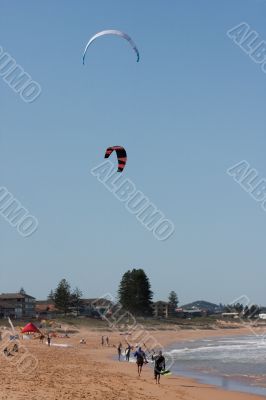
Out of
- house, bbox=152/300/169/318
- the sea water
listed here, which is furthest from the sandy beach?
house, bbox=152/300/169/318

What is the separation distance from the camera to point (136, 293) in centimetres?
11994

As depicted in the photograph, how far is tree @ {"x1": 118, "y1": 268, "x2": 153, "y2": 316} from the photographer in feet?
388

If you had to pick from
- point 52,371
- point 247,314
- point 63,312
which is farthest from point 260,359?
point 247,314

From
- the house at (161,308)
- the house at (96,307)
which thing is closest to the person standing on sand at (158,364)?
the house at (96,307)

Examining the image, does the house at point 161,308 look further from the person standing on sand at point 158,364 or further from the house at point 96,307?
the person standing on sand at point 158,364

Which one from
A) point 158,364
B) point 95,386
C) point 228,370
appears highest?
point 158,364

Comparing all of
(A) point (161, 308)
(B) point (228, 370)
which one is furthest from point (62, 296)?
(B) point (228, 370)

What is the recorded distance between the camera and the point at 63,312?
107 metres

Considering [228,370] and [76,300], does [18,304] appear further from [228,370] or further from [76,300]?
[228,370]

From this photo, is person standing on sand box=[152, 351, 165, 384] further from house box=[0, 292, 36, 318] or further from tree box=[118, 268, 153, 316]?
tree box=[118, 268, 153, 316]

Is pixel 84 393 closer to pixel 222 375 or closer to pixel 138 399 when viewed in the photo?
pixel 138 399

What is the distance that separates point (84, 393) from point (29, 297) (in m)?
103

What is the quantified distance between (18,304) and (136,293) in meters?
24.7

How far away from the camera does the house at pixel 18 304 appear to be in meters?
106
